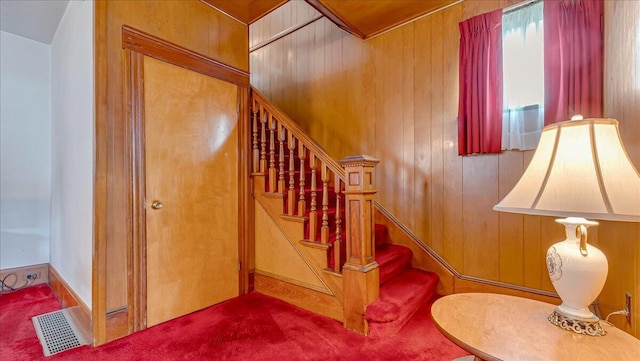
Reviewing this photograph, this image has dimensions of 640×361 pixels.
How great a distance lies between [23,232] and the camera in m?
2.83

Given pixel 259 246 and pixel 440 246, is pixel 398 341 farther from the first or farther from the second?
pixel 259 246

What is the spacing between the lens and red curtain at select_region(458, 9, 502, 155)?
7.40 feet

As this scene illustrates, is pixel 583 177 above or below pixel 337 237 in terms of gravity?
above

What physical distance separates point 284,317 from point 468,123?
2135mm

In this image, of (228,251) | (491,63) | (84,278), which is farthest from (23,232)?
(491,63)

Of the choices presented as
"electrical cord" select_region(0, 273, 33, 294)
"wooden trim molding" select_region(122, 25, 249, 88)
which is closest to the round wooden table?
"wooden trim molding" select_region(122, 25, 249, 88)

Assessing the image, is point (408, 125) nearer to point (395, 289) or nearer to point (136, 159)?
point (395, 289)

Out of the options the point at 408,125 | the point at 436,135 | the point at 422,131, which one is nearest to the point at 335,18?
the point at 408,125

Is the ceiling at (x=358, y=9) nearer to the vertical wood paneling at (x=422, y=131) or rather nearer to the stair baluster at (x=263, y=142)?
the vertical wood paneling at (x=422, y=131)

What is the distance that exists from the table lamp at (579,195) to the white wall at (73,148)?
2408 mm

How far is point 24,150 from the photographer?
283 centimetres

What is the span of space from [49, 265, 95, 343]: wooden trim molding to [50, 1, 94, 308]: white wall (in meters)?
0.05

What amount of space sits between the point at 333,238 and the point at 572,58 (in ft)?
6.90

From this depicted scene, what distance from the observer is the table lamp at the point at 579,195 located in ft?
2.88
